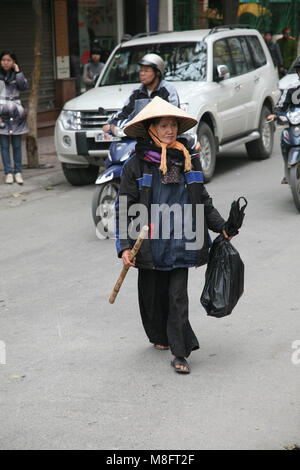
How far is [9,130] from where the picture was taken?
38.8 feet

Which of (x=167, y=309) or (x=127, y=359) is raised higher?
(x=167, y=309)

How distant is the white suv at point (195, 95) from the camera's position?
11.7 meters

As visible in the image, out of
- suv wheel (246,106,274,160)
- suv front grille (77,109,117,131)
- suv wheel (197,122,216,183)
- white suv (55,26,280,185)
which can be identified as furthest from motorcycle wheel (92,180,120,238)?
suv wheel (246,106,274,160)

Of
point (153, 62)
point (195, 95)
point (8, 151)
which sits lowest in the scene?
point (8, 151)

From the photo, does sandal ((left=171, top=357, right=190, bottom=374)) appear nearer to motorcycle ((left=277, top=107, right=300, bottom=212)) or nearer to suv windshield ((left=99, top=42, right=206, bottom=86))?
motorcycle ((left=277, top=107, right=300, bottom=212))

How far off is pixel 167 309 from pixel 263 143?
878 cm

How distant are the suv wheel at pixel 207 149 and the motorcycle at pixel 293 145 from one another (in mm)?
2140

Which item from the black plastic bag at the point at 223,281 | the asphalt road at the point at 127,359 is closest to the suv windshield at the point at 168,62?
the asphalt road at the point at 127,359

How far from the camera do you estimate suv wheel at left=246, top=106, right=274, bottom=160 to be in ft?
45.3

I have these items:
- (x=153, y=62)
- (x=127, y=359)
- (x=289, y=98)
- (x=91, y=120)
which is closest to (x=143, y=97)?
(x=153, y=62)

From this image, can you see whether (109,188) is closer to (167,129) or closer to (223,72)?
(223,72)

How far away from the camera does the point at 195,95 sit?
1163cm

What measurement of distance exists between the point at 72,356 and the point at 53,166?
27.2 feet
